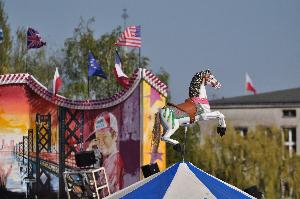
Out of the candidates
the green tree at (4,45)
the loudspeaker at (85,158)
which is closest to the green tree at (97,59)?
the green tree at (4,45)

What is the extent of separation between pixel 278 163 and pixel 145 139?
17.3 meters

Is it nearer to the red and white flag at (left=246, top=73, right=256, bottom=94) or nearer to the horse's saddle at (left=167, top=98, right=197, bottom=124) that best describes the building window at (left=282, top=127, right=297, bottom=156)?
the red and white flag at (left=246, top=73, right=256, bottom=94)

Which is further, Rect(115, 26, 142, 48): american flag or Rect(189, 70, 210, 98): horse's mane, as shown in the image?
Rect(115, 26, 142, 48): american flag

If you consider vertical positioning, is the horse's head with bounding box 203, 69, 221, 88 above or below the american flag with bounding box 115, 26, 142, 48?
below

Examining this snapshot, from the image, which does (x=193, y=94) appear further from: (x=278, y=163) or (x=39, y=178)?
(x=278, y=163)

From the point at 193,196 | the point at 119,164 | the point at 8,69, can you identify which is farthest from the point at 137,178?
the point at 8,69

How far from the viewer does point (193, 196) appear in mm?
15312

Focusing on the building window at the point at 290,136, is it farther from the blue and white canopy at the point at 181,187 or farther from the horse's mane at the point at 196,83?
the blue and white canopy at the point at 181,187

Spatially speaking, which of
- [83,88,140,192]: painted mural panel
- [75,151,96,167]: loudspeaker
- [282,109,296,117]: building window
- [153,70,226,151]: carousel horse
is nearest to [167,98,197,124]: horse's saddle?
[153,70,226,151]: carousel horse

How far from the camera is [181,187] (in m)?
15.6

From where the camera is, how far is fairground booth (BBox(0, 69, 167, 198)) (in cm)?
3131

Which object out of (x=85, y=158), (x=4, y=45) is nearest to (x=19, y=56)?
(x=4, y=45)

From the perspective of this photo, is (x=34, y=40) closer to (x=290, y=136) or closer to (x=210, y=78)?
(x=210, y=78)

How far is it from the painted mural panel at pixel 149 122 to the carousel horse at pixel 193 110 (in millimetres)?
12000
